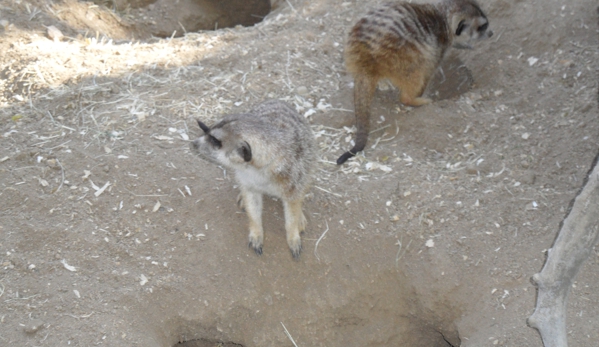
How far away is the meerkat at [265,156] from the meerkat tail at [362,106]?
65 cm

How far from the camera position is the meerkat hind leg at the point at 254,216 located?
3.48m

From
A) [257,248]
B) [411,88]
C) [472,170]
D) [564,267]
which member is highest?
[564,267]

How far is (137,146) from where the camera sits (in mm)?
3951

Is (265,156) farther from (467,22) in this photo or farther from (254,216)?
(467,22)

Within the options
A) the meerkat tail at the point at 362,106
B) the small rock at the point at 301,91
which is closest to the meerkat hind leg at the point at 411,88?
the meerkat tail at the point at 362,106

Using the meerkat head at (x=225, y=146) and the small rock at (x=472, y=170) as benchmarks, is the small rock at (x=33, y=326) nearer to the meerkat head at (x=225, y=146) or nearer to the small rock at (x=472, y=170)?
the meerkat head at (x=225, y=146)

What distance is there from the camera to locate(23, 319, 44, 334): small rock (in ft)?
10.0

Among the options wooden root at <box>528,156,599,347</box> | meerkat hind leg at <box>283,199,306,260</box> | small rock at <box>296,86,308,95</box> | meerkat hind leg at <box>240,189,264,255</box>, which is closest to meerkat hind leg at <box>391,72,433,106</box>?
small rock at <box>296,86,308,95</box>

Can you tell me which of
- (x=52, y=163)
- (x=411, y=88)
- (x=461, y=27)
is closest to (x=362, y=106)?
(x=411, y=88)

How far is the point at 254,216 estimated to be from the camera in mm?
3541

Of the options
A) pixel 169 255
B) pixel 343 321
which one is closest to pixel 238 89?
pixel 169 255

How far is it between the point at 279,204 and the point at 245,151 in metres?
1.00

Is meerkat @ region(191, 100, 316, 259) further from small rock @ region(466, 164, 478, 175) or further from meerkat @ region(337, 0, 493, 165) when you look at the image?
small rock @ region(466, 164, 478, 175)

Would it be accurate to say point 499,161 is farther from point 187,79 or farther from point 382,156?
point 187,79
